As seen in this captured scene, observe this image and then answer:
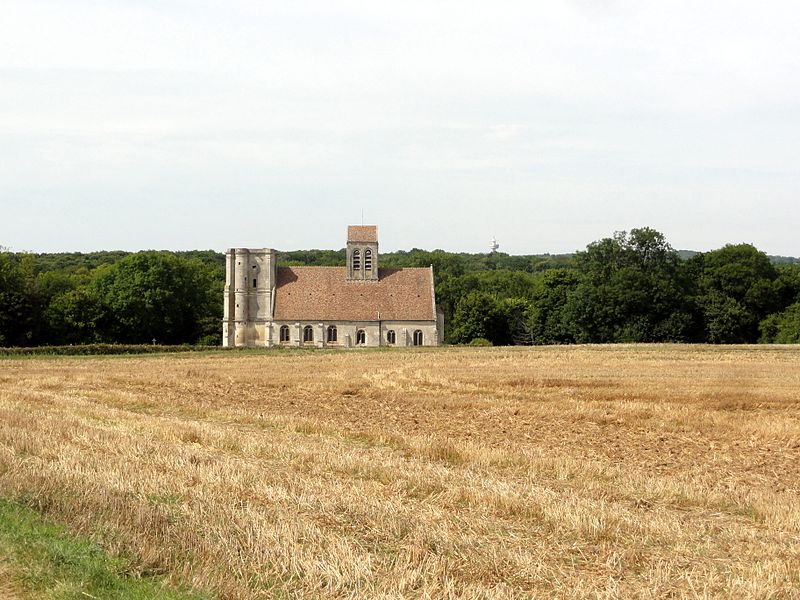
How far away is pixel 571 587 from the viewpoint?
8000 millimetres

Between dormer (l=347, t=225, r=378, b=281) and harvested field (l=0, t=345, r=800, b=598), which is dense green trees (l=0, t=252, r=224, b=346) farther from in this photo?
harvested field (l=0, t=345, r=800, b=598)

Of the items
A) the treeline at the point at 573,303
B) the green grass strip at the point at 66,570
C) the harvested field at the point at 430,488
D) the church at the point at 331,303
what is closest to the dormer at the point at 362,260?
the church at the point at 331,303

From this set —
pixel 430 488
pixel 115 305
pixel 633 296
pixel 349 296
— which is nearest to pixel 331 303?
pixel 349 296

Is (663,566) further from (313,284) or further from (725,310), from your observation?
(725,310)

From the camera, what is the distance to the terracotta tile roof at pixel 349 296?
3029 inches

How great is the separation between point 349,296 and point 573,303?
21.8m

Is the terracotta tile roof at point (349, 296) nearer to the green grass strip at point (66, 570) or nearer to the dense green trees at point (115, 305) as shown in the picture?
the dense green trees at point (115, 305)

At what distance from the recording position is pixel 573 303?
8444 centimetres

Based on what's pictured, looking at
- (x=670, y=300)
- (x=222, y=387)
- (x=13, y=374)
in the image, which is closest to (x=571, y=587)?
(x=222, y=387)

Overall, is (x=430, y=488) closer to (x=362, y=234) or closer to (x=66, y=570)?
(x=66, y=570)

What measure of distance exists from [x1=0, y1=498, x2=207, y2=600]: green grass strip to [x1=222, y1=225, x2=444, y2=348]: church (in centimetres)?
6655

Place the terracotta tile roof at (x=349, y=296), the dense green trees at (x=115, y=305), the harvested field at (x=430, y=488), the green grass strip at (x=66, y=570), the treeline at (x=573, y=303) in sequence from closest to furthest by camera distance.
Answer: the green grass strip at (x=66, y=570) → the harvested field at (x=430, y=488) → the dense green trees at (x=115, y=305) → the terracotta tile roof at (x=349, y=296) → the treeline at (x=573, y=303)

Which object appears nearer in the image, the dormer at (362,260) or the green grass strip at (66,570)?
the green grass strip at (66,570)

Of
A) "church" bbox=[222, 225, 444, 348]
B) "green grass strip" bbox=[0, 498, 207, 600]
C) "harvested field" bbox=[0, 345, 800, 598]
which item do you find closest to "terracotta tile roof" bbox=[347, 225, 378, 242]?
"church" bbox=[222, 225, 444, 348]
